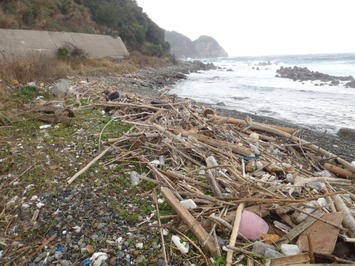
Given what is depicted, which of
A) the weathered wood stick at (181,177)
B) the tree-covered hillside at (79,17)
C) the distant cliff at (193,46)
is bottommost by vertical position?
the weathered wood stick at (181,177)

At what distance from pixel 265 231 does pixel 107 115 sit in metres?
4.50

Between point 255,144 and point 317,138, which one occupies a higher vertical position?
point 255,144

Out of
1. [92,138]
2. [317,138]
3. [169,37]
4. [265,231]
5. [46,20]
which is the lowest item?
[317,138]

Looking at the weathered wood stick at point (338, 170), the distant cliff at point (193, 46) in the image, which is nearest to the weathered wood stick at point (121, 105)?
the weathered wood stick at point (338, 170)

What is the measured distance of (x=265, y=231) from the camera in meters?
1.96

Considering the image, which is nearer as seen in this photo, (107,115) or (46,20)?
(107,115)

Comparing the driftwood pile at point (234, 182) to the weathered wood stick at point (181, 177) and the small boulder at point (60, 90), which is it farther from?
the small boulder at point (60, 90)

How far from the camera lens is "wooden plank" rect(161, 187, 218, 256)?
1.74 metres

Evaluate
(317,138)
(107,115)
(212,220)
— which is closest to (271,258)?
(212,220)

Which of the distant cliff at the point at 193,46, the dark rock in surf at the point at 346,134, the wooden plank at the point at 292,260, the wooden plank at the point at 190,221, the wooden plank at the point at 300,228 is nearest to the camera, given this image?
the wooden plank at the point at 292,260

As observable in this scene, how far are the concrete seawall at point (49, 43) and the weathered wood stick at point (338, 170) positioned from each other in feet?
38.0

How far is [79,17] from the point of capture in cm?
2295

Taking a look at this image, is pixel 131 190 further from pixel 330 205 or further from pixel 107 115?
pixel 107 115

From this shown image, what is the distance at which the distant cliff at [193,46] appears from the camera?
12539 centimetres
